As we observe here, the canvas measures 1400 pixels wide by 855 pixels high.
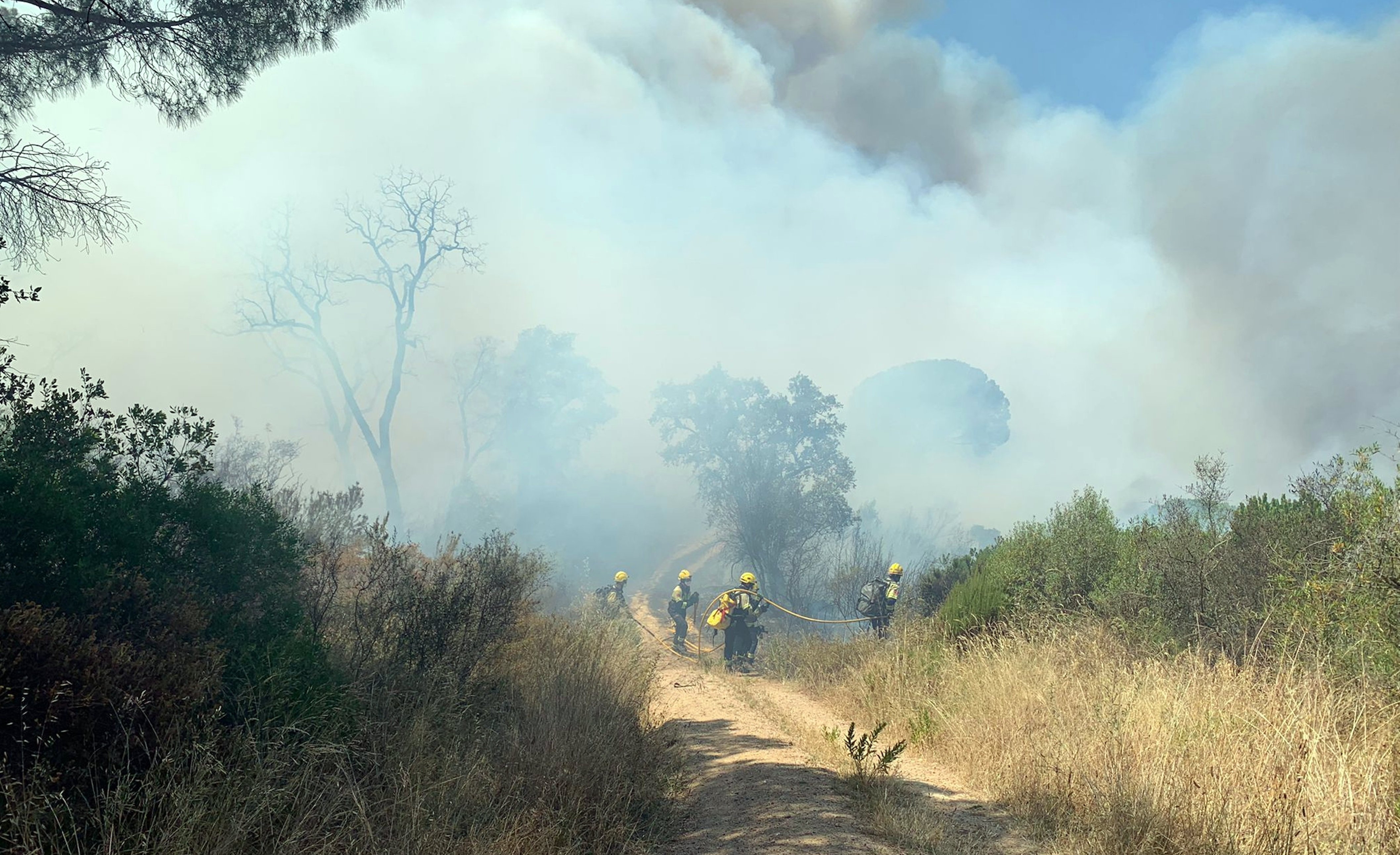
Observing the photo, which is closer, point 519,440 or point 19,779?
point 19,779

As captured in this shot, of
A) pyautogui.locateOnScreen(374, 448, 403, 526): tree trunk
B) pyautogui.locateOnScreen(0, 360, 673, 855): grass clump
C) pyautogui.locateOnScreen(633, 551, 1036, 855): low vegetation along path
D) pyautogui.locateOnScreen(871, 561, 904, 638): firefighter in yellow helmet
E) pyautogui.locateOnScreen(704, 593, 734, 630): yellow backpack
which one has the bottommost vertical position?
pyautogui.locateOnScreen(633, 551, 1036, 855): low vegetation along path

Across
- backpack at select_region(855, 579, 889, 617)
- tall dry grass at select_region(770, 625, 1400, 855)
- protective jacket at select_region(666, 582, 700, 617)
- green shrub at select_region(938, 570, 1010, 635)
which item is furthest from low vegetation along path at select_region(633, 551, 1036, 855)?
protective jacket at select_region(666, 582, 700, 617)

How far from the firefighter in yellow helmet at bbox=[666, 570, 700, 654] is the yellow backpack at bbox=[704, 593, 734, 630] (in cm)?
234

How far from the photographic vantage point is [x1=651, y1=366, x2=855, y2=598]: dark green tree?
3494 cm

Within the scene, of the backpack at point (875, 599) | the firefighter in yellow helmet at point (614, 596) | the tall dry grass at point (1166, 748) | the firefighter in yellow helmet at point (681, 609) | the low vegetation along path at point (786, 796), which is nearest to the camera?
the tall dry grass at point (1166, 748)

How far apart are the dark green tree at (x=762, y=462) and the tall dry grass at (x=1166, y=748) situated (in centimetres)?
2565

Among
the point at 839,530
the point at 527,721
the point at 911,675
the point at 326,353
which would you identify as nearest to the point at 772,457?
the point at 839,530

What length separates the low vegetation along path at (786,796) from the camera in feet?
17.4

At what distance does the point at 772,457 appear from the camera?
3703 cm

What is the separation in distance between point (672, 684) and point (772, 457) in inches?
949

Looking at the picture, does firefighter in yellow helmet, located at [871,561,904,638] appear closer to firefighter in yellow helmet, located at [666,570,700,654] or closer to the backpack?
the backpack

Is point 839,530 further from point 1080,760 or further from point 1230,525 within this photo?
point 1080,760

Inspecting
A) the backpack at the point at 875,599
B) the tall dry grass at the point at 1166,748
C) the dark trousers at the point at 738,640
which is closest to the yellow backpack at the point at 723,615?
the dark trousers at the point at 738,640

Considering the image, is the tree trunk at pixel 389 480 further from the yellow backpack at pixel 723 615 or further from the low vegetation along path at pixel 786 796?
the low vegetation along path at pixel 786 796
